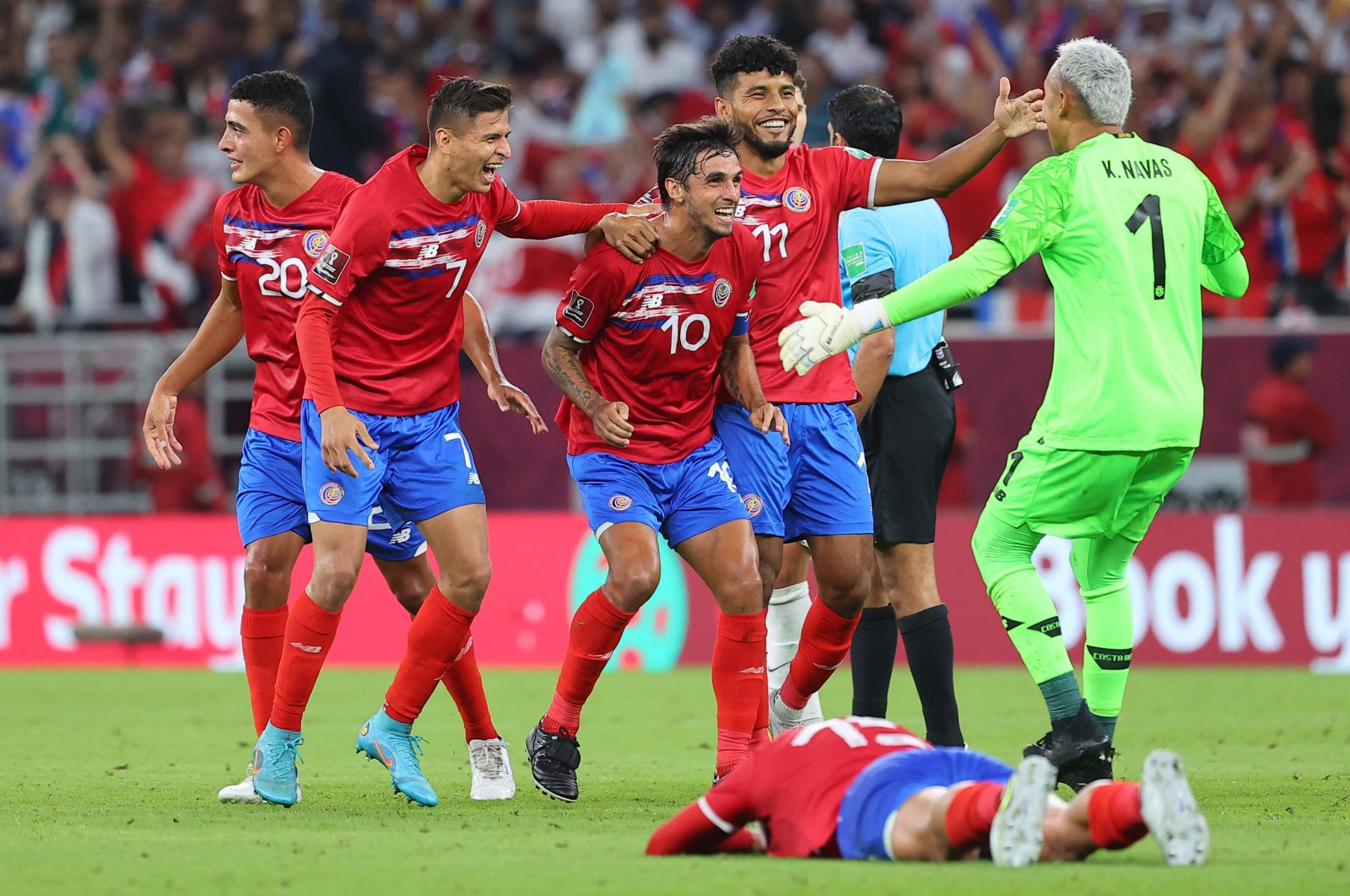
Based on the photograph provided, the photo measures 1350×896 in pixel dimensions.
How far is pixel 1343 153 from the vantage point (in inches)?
579

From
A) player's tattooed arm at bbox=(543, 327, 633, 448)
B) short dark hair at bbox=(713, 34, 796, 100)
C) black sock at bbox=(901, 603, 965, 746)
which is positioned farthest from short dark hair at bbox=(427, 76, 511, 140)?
black sock at bbox=(901, 603, 965, 746)

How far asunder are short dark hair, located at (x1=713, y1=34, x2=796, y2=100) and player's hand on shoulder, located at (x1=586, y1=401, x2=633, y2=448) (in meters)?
1.34

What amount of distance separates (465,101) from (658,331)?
1.07m

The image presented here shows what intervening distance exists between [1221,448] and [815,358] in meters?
8.06

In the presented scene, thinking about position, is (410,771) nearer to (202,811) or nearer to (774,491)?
(202,811)

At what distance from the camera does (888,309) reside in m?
5.91

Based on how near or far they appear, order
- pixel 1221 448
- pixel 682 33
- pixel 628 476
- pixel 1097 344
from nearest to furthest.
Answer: pixel 1097 344 < pixel 628 476 < pixel 1221 448 < pixel 682 33

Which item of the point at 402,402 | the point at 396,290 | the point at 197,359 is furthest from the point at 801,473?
the point at 197,359

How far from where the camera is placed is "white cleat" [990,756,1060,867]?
449 cm

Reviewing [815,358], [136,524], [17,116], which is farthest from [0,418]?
[815,358]

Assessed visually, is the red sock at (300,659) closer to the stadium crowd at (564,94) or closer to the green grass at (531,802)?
the green grass at (531,802)

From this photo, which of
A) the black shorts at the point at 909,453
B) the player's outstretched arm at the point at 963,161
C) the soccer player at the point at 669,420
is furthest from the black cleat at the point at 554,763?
the player's outstretched arm at the point at 963,161

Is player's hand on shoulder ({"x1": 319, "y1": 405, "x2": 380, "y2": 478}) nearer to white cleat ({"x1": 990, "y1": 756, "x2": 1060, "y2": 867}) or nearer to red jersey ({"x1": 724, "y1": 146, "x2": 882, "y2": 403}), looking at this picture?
red jersey ({"x1": 724, "y1": 146, "x2": 882, "y2": 403})

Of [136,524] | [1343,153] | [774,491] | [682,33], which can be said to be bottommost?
[136,524]
